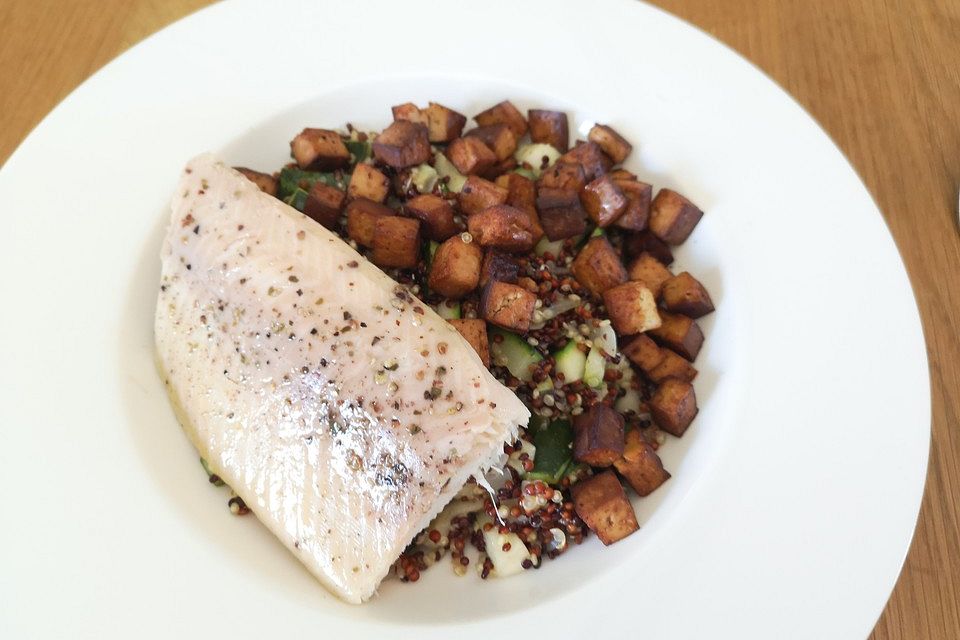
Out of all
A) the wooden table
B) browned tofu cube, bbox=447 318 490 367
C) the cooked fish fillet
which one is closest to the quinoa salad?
browned tofu cube, bbox=447 318 490 367

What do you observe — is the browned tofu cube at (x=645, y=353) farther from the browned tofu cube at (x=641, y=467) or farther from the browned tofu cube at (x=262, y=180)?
the browned tofu cube at (x=262, y=180)

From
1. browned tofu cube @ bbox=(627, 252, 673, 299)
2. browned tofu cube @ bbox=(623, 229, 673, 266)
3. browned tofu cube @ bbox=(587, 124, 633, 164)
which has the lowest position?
browned tofu cube @ bbox=(627, 252, 673, 299)

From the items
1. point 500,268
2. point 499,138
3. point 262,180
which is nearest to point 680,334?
point 500,268

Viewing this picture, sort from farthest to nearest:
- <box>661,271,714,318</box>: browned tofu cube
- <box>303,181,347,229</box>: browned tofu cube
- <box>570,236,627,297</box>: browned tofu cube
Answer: <box>303,181,347,229</box>: browned tofu cube, <box>570,236,627,297</box>: browned tofu cube, <box>661,271,714,318</box>: browned tofu cube

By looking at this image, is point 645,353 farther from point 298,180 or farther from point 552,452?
point 298,180

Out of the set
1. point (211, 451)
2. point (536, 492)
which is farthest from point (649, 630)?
point (211, 451)

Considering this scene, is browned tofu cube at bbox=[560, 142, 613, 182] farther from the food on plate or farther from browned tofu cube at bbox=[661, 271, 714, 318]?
browned tofu cube at bbox=[661, 271, 714, 318]

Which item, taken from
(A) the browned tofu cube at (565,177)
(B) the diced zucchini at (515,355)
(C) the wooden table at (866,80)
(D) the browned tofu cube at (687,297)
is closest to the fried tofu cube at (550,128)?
(A) the browned tofu cube at (565,177)
